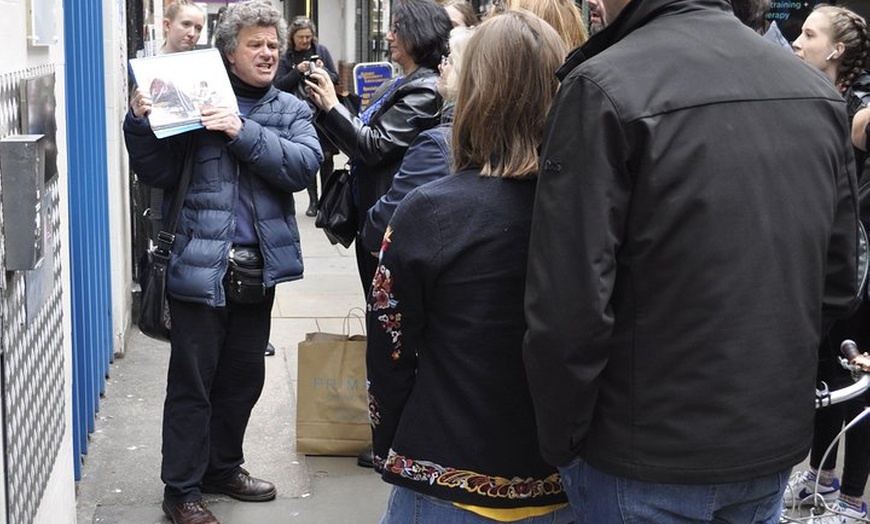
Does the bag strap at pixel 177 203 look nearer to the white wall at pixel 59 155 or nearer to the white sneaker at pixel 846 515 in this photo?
the white wall at pixel 59 155

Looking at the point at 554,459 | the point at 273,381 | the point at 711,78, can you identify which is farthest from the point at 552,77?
the point at 273,381

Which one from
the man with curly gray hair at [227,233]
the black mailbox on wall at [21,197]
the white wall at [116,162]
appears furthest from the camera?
the white wall at [116,162]

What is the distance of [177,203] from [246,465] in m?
1.43

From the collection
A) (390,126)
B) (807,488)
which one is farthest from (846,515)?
(390,126)

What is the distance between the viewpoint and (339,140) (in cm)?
502

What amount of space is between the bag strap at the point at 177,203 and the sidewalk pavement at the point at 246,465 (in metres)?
1.09

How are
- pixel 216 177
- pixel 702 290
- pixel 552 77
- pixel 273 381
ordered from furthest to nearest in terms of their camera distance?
pixel 273 381 < pixel 216 177 < pixel 552 77 < pixel 702 290

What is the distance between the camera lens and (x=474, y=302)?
256 centimetres

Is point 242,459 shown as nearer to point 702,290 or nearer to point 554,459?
point 554,459

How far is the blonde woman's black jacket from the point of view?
2.24 meters

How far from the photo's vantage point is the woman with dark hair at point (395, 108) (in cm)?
491

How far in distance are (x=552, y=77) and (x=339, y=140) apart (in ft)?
8.13

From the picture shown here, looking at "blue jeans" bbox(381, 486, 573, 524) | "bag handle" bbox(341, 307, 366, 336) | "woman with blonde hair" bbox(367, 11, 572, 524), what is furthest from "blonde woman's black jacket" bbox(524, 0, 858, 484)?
"bag handle" bbox(341, 307, 366, 336)

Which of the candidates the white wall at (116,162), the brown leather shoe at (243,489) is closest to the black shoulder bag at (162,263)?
the brown leather shoe at (243,489)
